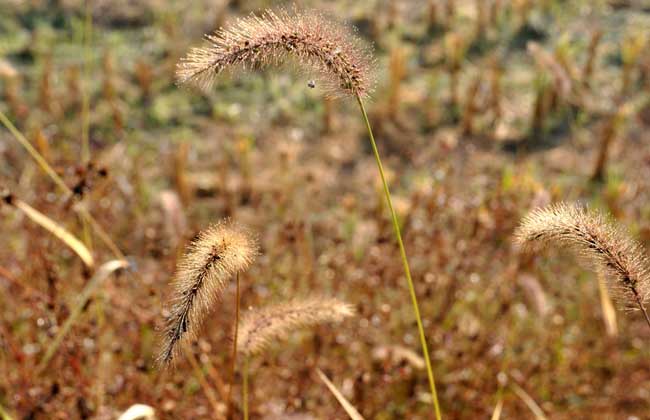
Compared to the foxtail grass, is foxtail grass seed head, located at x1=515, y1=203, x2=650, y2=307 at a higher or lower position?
lower

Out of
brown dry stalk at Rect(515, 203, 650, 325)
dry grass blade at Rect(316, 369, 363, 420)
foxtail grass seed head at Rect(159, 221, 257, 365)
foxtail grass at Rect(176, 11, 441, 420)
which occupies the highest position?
foxtail grass at Rect(176, 11, 441, 420)

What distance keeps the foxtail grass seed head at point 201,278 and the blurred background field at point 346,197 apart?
2.38 ft

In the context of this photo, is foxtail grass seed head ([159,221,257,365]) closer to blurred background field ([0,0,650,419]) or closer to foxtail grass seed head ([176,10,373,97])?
foxtail grass seed head ([176,10,373,97])

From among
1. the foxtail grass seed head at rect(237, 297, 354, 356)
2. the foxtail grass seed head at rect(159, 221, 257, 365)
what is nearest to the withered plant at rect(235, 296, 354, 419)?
the foxtail grass seed head at rect(237, 297, 354, 356)

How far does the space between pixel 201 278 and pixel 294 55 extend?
65cm

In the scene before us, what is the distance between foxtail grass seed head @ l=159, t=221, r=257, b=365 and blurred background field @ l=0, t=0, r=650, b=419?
72cm

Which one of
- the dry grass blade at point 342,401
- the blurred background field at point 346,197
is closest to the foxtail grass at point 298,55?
the dry grass blade at point 342,401

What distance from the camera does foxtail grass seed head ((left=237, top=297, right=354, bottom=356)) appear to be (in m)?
2.15

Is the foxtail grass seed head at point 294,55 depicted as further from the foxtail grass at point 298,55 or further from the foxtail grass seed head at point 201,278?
the foxtail grass seed head at point 201,278

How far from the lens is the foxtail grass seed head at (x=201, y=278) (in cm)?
167

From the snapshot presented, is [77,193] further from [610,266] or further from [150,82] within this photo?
[150,82]

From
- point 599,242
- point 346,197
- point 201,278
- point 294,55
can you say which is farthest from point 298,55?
point 346,197

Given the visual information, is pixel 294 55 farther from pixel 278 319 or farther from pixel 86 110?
pixel 86 110

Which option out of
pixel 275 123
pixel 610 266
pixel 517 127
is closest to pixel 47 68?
pixel 275 123
